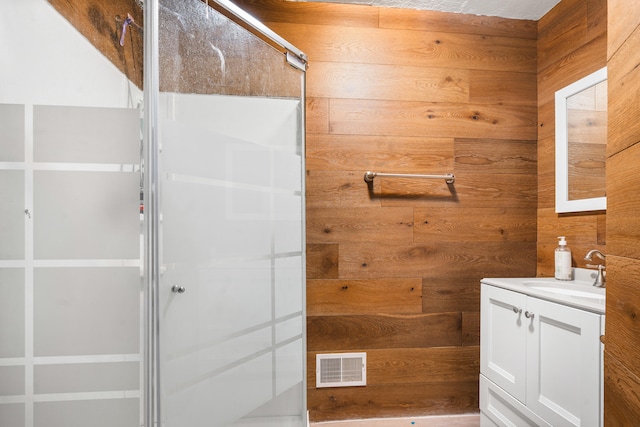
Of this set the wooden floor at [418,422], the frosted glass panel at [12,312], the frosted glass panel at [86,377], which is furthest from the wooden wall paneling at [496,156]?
the frosted glass panel at [12,312]

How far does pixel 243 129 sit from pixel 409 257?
3.47 feet

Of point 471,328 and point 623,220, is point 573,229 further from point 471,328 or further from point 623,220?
point 623,220

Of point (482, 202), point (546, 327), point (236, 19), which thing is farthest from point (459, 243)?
point (236, 19)

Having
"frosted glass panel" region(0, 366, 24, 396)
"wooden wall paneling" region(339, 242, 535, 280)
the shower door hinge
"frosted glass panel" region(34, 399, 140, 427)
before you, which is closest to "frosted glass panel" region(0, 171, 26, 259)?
"frosted glass panel" region(0, 366, 24, 396)

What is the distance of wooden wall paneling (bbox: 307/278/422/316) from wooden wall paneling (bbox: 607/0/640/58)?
4.14 ft

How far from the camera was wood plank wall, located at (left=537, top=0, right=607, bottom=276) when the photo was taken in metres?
1.56

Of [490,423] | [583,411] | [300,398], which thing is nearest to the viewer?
[583,411]

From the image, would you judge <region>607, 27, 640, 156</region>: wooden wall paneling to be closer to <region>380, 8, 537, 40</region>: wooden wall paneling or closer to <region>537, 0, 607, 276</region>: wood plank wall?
<region>537, 0, 607, 276</region>: wood plank wall

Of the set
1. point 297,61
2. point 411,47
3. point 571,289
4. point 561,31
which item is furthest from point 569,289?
point 297,61

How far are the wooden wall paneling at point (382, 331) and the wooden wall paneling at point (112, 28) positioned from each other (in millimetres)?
1295

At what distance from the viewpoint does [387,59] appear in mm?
1810

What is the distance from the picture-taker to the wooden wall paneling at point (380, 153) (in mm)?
1776

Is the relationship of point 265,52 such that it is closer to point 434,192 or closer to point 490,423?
point 434,192

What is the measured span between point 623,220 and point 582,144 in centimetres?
109
